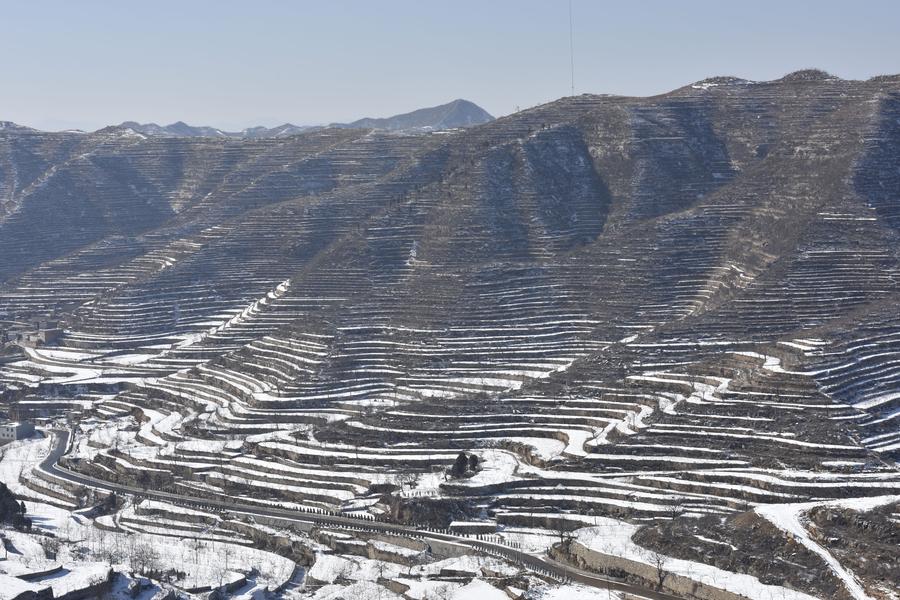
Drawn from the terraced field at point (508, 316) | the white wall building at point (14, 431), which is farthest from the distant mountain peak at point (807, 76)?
the white wall building at point (14, 431)

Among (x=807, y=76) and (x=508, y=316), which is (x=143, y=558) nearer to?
(x=508, y=316)

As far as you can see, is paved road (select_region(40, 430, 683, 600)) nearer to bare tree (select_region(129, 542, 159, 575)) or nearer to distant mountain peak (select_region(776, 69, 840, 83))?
bare tree (select_region(129, 542, 159, 575))

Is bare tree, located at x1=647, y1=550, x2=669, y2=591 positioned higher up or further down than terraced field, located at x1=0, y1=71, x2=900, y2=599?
further down

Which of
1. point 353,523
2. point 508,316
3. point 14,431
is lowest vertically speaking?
point 353,523

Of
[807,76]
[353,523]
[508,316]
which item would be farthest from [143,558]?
[807,76]

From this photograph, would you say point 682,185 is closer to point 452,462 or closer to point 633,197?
point 633,197

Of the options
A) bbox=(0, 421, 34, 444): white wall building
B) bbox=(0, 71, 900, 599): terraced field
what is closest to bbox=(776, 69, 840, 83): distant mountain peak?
bbox=(0, 71, 900, 599): terraced field
